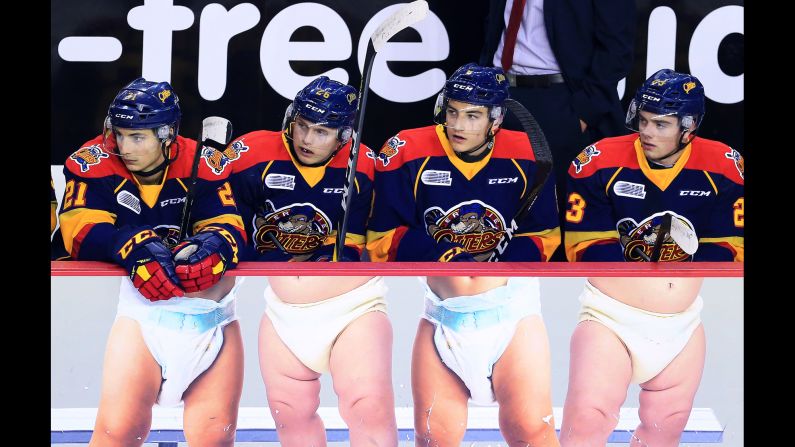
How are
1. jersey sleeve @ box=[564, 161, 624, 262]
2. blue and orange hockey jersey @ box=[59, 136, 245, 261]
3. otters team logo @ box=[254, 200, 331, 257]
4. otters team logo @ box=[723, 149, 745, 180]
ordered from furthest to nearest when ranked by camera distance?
otters team logo @ box=[723, 149, 745, 180]
otters team logo @ box=[254, 200, 331, 257]
jersey sleeve @ box=[564, 161, 624, 262]
blue and orange hockey jersey @ box=[59, 136, 245, 261]

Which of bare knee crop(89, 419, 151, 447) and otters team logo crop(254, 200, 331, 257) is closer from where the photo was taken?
bare knee crop(89, 419, 151, 447)

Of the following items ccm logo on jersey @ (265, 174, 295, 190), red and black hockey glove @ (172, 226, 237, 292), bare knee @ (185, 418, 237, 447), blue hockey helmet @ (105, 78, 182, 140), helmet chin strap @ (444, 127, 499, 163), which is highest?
blue hockey helmet @ (105, 78, 182, 140)

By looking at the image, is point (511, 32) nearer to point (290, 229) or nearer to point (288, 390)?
point (290, 229)

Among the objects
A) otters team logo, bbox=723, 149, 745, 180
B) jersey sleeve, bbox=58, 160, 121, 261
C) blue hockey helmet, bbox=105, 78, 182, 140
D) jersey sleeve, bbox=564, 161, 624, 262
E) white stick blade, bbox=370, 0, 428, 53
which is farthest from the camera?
otters team logo, bbox=723, 149, 745, 180

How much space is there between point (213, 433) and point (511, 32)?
→ 6.91 ft

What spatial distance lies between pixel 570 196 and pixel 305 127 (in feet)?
3.44

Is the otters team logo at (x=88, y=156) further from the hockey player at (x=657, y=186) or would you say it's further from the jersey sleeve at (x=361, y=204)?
the hockey player at (x=657, y=186)

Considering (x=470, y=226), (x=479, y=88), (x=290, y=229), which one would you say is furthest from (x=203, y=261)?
(x=479, y=88)

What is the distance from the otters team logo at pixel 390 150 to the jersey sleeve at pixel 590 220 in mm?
671

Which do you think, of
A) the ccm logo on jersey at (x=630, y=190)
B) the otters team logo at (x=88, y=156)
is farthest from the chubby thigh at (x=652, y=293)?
the otters team logo at (x=88, y=156)

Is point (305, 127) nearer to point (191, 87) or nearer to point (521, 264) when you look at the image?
point (191, 87)

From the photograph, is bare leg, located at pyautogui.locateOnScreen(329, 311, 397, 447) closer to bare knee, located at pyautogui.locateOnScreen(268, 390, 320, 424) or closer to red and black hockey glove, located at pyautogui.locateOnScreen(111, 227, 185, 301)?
bare knee, located at pyautogui.locateOnScreen(268, 390, 320, 424)

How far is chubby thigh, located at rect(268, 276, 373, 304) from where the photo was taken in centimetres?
311

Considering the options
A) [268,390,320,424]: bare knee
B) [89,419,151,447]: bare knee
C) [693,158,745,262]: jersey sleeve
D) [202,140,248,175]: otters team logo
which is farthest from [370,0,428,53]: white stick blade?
[693,158,745,262]: jersey sleeve
